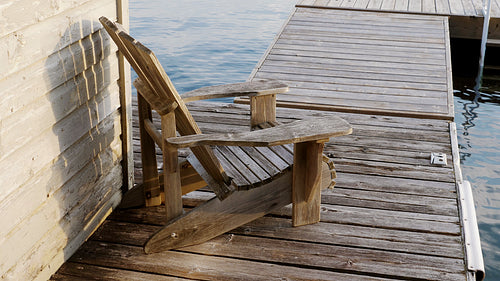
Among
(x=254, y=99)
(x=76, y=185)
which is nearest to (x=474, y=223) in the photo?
(x=254, y=99)

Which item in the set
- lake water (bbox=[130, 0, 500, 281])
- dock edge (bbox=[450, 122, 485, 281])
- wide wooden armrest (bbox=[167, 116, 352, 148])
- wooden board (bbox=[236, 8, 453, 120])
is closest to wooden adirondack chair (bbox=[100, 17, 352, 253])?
wide wooden armrest (bbox=[167, 116, 352, 148])

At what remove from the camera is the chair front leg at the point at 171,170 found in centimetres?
214

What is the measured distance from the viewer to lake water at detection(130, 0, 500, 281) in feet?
13.5

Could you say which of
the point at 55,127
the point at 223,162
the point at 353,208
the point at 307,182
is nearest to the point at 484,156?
the point at 353,208

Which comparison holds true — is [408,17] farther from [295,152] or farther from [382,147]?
[295,152]

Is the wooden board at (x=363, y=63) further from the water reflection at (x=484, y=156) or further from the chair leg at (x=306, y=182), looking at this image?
the chair leg at (x=306, y=182)

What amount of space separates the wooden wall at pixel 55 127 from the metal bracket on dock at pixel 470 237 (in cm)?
152

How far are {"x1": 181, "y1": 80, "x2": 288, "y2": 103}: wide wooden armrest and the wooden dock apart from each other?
515 mm

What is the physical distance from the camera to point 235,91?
265 cm

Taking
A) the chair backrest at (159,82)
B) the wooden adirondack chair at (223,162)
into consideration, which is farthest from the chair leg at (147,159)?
the chair backrest at (159,82)

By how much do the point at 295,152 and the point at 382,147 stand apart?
4.21 feet

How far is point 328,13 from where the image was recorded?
699cm

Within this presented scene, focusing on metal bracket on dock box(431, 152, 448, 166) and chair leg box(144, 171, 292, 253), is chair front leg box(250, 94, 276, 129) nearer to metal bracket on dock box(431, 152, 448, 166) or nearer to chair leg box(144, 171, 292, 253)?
chair leg box(144, 171, 292, 253)

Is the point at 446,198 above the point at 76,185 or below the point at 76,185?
below
